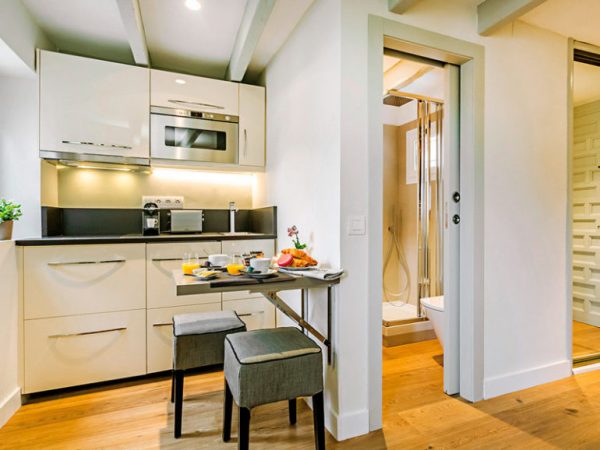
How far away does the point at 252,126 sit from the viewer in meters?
2.85

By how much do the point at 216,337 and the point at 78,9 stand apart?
219 centimetres

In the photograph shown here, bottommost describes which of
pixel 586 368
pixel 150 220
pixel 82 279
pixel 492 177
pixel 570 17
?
pixel 586 368

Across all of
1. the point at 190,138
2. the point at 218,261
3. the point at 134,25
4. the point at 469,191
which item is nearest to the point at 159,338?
the point at 218,261

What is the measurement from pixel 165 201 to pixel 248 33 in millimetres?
1510

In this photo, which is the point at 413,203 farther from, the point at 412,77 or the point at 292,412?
the point at 292,412

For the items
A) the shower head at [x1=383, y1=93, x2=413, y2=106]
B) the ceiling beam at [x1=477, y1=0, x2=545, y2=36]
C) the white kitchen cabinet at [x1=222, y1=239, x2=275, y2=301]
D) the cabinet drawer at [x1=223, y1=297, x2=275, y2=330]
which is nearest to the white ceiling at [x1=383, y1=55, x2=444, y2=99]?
the shower head at [x1=383, y1=93, x2=413, y2=106]

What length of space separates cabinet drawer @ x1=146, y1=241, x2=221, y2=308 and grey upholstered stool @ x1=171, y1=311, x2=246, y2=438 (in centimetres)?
51

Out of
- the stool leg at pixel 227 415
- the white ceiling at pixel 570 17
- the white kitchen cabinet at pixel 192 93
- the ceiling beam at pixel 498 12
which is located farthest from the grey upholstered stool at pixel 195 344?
the white ceiling at pixel 570 17

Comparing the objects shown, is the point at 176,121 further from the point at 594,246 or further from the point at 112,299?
the point at 594,246

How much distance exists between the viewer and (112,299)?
7.23ft

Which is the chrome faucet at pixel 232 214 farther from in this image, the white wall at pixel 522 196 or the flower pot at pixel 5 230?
the white wall at pixel 522 196

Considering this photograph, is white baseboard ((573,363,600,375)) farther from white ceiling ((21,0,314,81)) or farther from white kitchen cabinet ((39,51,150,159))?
white kitchen cabinet ((39,51,150,159))

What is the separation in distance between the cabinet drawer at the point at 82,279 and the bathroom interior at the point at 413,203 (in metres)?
2.12

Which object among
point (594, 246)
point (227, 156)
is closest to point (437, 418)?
point (227, 156)
